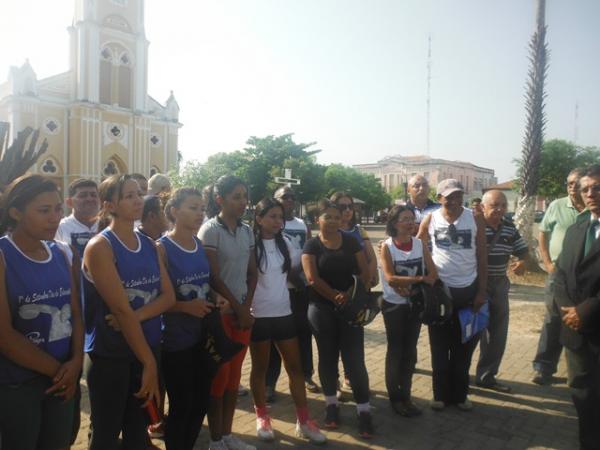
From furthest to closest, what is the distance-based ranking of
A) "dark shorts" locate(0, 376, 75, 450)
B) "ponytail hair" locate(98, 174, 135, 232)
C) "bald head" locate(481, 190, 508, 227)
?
"bald head" locate(481, 190, 508, 227), "ponytail hair" locate(98, 174, 135, 232), "dark shorts" locate(0, 376, 75, 450)

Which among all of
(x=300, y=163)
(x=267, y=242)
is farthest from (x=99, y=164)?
(x=267, y=242)

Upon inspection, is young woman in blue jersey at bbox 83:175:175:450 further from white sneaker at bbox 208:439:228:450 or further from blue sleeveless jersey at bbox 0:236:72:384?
white sneaker at bbox 208:439:228:450

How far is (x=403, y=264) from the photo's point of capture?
444 centimetres

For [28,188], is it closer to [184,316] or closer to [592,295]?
[184,316]

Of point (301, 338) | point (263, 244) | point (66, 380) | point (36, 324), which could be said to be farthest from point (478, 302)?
point (36, 324)

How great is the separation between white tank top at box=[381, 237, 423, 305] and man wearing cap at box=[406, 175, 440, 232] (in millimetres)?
1169

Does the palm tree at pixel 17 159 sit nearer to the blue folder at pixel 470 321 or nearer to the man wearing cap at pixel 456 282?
the man wearing cap at pixel 456 282

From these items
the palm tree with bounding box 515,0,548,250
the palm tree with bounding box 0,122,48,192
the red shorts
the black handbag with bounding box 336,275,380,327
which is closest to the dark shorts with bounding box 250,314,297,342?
the red shorts

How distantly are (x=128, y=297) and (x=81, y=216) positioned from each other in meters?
2.36

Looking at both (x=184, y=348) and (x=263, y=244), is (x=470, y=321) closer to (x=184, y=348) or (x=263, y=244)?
(x=263, y=244)

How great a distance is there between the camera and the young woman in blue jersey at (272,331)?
3.85 metres

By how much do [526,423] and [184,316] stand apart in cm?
315

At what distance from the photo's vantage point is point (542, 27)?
44.8 feet

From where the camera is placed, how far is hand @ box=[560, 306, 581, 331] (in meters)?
3.45
